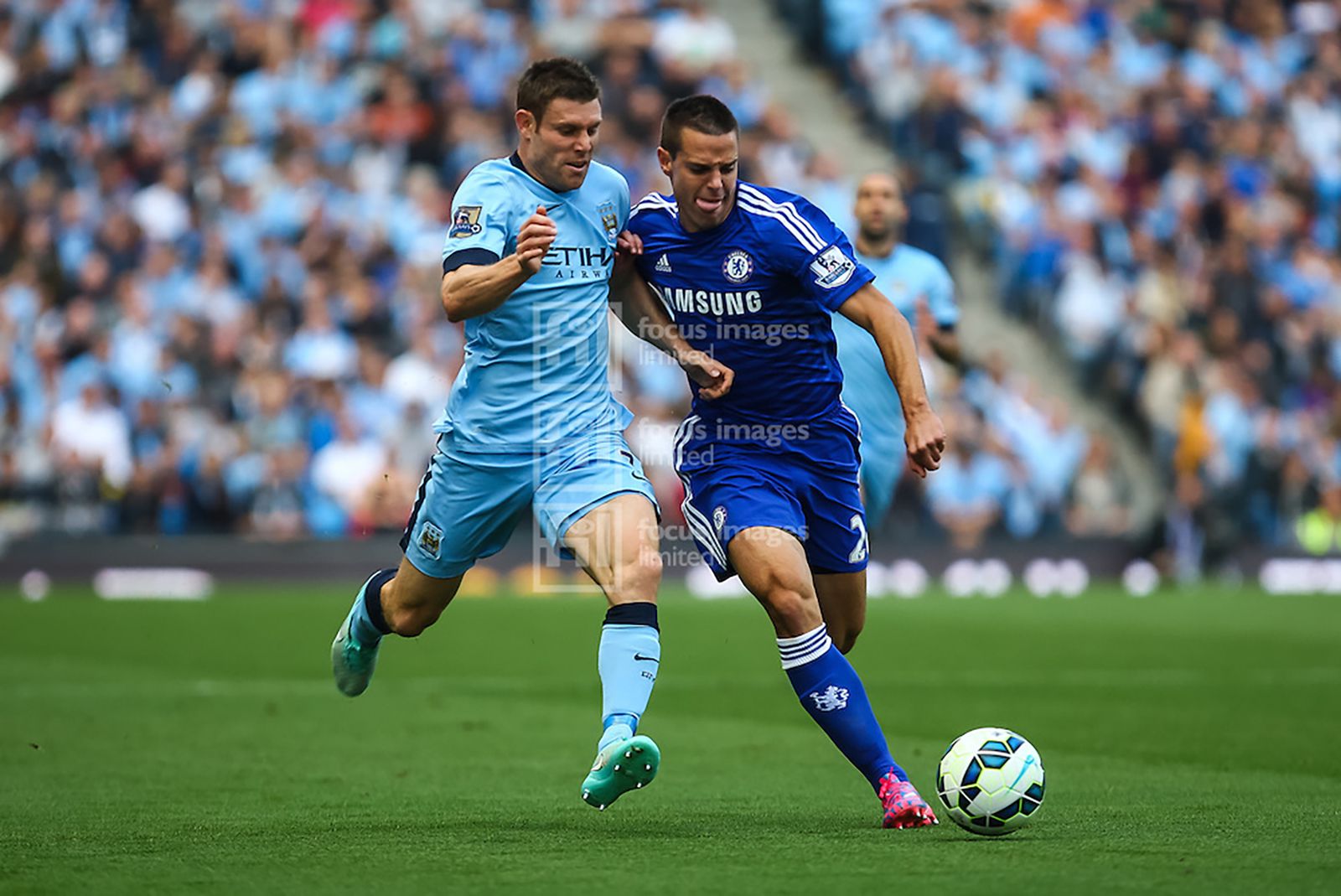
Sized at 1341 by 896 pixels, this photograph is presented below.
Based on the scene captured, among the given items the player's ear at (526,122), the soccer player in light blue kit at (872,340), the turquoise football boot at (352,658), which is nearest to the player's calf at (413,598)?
the turquoise football boot at (352,658)

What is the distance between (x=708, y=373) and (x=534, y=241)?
98 cm

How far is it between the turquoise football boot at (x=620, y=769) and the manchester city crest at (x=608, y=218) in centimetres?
205

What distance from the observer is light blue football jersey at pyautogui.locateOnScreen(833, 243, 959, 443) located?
11172 mm

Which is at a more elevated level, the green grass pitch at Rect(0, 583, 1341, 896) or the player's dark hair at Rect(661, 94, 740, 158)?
the player's dark hair at Rect(661, 94, 740, 158)

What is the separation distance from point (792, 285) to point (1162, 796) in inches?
94.7

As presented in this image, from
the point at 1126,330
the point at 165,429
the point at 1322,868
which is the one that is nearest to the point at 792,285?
the point at 1322,868

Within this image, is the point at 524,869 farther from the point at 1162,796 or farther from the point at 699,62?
the point at 699,62

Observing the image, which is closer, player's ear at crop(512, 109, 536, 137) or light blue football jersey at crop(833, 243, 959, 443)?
player's ear at crop(512, 109, 536, 137)

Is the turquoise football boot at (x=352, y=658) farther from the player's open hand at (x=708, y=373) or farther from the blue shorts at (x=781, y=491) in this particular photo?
the player's open hand at (x=708, y=373)

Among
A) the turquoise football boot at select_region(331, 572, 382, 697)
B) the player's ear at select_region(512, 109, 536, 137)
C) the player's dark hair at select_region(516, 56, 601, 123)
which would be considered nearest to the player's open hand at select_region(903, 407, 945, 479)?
the player's dark hair at select_region(516, 56, 601, 123)

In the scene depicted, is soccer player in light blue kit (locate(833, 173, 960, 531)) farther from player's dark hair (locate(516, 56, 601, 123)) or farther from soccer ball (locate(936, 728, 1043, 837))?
soccer ball (locate(936, 728, 1043, 837))

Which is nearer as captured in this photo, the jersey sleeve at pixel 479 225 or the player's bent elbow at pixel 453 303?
the player's bent elbow at pixel 453 303

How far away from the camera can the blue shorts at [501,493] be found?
761 cm

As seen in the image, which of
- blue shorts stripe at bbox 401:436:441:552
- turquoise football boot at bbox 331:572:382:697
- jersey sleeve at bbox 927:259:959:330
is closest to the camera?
blue shorts stripe at bbox 401:436:441:552
